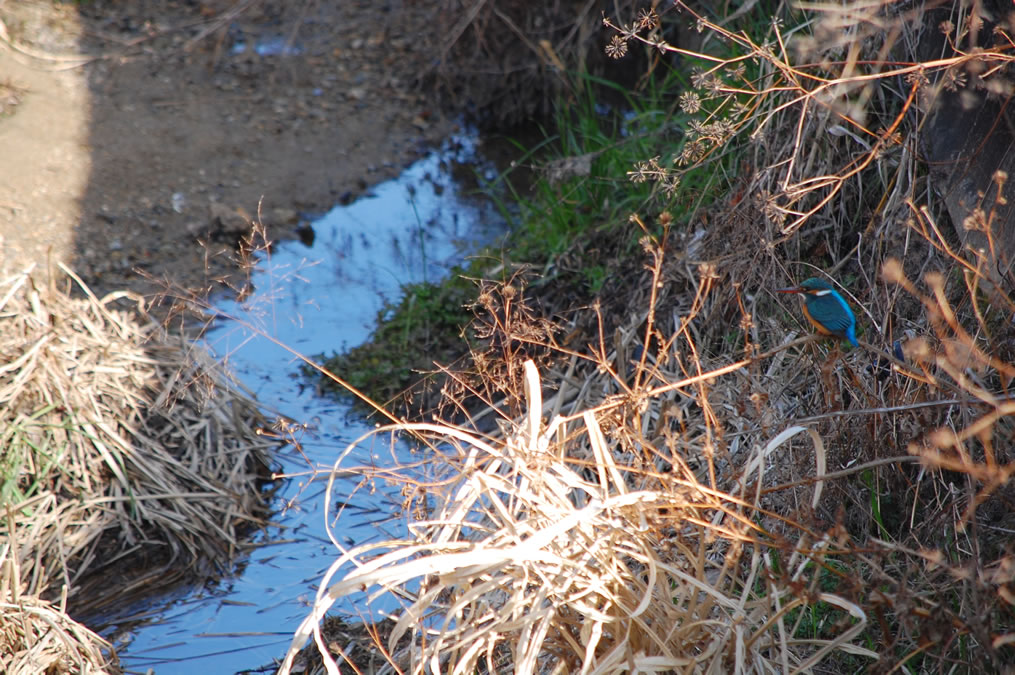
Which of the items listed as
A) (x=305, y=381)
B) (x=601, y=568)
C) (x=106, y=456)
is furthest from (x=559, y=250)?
(x=601, y=568)

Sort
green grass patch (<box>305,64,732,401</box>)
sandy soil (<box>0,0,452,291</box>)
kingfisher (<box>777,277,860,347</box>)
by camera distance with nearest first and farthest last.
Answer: kingfisher (<box>777,277,860,347</box>), green grass patch (<box>305,64,732,401</box>), sandy soil (<box>0,0,452,291</box>)

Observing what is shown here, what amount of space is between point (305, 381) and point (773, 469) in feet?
7.53

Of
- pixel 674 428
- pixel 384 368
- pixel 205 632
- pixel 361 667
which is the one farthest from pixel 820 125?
pixel 205 632

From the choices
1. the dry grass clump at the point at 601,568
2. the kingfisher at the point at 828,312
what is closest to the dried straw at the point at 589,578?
the dry grass clump at the point at 601,568

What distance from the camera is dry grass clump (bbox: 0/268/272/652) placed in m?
2.89

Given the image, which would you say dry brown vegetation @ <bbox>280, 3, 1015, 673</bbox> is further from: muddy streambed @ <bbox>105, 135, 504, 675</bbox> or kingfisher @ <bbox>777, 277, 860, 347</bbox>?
muddy streambed @ <bbox>105, 135, 504, 675</bbox>

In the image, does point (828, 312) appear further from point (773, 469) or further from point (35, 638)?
point (35, 638)

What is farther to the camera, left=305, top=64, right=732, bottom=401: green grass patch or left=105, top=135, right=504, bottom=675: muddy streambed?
left=305, top=64, right=732, bottom=401: green grass patch

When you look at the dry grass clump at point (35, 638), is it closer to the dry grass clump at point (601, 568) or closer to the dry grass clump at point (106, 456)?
the dry grass clump at point (106, 456)

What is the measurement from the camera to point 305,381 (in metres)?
4.14

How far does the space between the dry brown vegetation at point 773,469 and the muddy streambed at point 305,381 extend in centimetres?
37

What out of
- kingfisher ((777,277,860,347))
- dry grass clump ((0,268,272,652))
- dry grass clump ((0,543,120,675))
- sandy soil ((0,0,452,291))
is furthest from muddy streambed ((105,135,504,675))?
kingfisher ((777,277,860,347))

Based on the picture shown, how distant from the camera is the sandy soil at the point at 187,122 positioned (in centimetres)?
493

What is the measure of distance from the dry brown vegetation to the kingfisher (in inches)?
3.5
